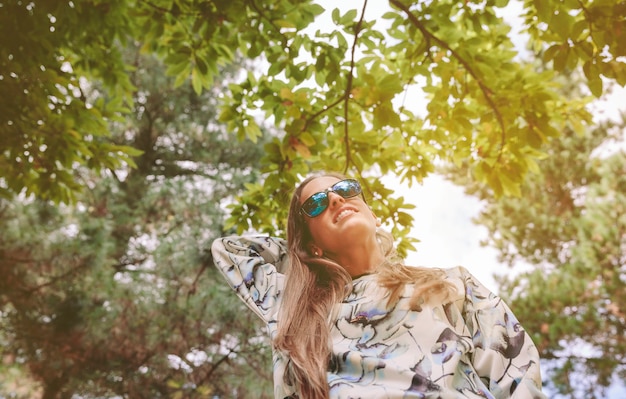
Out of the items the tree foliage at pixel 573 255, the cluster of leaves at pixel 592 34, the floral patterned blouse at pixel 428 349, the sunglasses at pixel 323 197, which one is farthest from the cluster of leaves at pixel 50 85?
the tree foliage at pixel 573 255

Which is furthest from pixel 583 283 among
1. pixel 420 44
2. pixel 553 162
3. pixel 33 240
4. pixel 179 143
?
pixel 33 240

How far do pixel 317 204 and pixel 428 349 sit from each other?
2.37 feet

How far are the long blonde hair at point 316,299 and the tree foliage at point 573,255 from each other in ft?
17.9

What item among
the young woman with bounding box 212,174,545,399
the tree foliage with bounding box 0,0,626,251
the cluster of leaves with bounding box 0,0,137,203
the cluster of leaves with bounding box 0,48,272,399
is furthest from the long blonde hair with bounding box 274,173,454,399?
the cluster of leaves with bounding box 0,48,272,399

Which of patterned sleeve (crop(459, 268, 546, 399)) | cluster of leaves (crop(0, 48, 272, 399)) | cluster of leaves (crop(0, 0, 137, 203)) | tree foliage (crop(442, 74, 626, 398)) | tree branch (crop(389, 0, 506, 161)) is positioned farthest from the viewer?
tree foliage (crop(442, 74, 626, 398))

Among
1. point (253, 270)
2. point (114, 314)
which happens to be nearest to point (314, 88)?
point (253, 270)

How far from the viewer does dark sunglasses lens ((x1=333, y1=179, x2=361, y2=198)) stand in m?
1.68

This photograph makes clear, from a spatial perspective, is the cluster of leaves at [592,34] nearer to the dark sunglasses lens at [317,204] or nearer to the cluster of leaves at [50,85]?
the dark sunglasses lens at [317,204]

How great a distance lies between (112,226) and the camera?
232 inches

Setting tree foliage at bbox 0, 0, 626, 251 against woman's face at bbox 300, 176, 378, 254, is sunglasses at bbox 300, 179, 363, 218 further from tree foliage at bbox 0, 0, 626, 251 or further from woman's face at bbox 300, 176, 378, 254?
tree foliage at bbox 0, 0, 626, 251

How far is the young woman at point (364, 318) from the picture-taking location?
1.07 m

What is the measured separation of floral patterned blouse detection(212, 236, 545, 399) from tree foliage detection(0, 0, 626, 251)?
111 centimetres

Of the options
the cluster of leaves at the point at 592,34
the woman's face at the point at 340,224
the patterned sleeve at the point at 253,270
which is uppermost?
the cluster of leaves at the point at 592,34

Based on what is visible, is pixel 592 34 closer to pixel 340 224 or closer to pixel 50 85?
pixel 340 224
